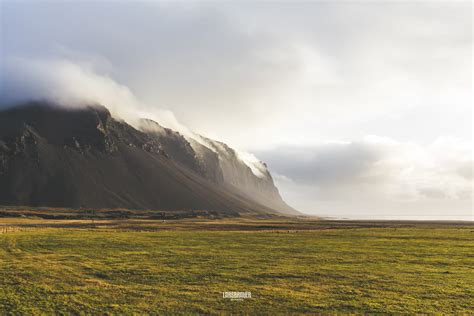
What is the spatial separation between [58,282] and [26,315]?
28.1 ft

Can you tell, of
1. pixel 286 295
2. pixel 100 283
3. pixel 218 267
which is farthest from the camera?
pixel 218 267

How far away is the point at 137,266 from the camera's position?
3912cm

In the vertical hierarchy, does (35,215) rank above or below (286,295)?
below

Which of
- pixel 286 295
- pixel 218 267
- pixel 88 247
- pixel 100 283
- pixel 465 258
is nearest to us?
pixel 286 295

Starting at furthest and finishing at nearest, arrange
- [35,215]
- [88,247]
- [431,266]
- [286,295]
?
1. [35,215]
2. [88,247]
3. [431,266]
4. [286,295]

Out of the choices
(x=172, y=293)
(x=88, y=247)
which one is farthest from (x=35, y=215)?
(x=172, y=293)

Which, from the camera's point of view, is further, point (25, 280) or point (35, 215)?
point (35, 215)

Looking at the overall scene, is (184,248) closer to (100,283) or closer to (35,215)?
(100,283)

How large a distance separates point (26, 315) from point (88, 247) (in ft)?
107

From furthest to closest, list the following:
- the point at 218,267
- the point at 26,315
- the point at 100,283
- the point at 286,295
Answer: the point at 218,267, the point at 100,283, the point at 286,295, the point at 26,315

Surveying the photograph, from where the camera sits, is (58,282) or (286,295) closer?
(286,295)

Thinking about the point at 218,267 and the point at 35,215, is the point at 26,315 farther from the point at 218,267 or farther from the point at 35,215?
the point at 35,215

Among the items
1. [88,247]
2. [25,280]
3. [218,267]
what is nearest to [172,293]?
[218,267]

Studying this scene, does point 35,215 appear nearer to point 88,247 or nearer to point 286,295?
point 88,247
